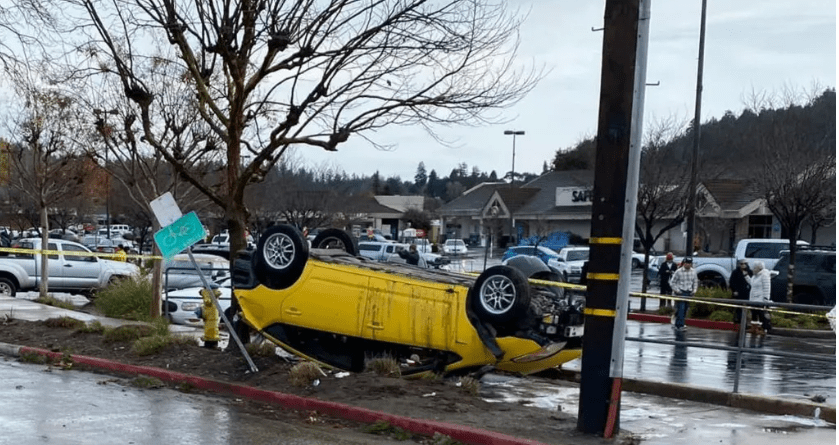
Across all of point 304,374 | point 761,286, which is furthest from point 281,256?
point 761,286

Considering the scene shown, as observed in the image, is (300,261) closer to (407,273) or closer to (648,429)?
(407,273)

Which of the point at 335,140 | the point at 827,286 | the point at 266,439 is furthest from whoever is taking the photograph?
the point at 827,286

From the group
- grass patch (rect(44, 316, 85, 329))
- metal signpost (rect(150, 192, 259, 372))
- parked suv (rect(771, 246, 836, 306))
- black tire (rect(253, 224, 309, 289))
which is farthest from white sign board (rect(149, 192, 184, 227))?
parked suv (rect(771, 246, 836, 306))

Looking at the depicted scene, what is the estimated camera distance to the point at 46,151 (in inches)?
980

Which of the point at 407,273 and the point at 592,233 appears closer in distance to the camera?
the point at 592,233

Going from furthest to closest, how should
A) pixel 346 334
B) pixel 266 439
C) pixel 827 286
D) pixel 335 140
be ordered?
pixel 827 286 < pixel 335 140 < pixel 346 334 < pixel 266 439

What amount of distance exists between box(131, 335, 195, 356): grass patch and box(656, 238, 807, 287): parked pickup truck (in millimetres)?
19670

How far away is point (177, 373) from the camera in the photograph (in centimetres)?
1234

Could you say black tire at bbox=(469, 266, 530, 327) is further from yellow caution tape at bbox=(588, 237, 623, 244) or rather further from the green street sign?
the green street sign

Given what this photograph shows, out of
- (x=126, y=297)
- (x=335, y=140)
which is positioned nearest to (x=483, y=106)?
(x=335, y=140)

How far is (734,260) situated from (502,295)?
853 inches

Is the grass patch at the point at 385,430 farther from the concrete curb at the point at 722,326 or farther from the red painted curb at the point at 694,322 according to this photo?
the red painted curb at the point at 694,322

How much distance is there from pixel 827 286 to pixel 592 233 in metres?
17.5

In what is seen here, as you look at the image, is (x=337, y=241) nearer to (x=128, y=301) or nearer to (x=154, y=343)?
(x=154, y=343)
